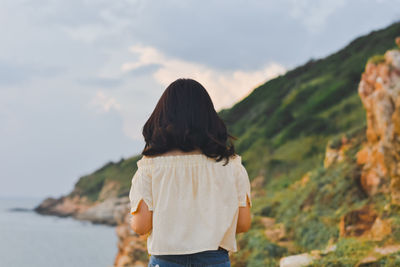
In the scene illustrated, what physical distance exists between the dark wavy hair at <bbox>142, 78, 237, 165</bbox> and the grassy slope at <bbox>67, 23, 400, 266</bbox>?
4230 mm

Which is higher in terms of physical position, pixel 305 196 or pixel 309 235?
pixel 305 196

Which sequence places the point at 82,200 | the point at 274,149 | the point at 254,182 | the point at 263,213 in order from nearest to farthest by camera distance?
the point at 263,213 < the point at 254,182 < the point at 274,149 < the point at 82,200

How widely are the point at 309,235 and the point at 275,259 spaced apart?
1.31 meters

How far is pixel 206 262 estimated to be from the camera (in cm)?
241

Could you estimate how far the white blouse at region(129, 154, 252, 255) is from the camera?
2.40 metres

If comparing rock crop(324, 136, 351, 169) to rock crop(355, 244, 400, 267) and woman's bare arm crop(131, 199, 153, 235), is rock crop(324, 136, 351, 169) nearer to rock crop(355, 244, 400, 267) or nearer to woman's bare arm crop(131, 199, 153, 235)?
rock crop(355, 244, 400, 267)

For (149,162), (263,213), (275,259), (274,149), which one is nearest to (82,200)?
(274,149)

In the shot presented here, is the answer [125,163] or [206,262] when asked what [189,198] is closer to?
[206,262]

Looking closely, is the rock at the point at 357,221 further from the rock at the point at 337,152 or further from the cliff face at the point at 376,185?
the rock at the point at 337,152

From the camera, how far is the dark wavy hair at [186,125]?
2.44 meters

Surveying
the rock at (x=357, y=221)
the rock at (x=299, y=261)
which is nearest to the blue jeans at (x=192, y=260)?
the rock at (x=299, y=261)

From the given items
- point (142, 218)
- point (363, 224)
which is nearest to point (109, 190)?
point (363, 224)

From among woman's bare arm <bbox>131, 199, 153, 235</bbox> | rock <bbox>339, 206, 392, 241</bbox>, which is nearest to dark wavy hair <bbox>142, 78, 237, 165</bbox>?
Result: woman's bare arm <bbox>131, 199, 153, 235</bbox>

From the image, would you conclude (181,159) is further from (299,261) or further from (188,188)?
(299,261)
